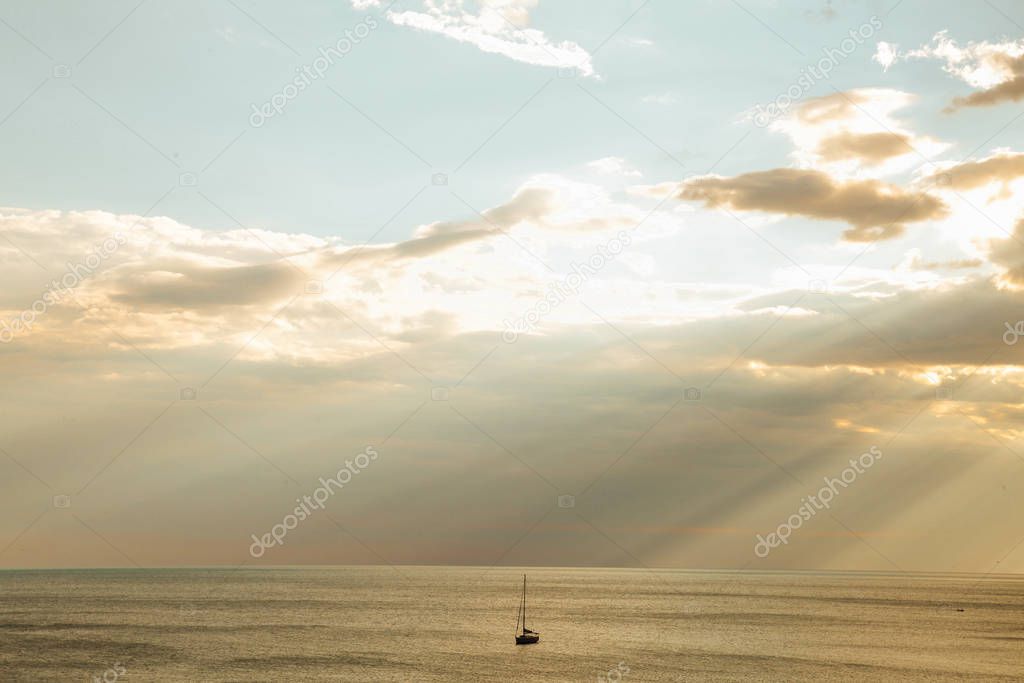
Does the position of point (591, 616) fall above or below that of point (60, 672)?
above

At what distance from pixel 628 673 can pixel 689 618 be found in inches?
3580

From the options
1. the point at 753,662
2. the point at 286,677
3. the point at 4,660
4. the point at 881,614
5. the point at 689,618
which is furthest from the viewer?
the point at 881,614

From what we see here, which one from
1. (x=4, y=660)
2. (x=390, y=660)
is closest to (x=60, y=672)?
(x=4, y=660)

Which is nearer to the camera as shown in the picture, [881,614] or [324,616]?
[324,616]

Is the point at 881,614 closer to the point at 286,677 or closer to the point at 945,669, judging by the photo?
the point at 945,669

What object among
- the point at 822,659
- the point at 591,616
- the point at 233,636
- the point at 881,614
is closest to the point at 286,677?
the point at 233,636

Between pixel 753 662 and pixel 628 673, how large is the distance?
19.5 meters

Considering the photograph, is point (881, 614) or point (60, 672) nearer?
point (60, 672)

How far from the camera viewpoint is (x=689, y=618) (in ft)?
577

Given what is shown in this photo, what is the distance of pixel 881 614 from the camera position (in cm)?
19600

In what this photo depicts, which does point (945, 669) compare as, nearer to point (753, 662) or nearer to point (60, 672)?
point (753, 662)

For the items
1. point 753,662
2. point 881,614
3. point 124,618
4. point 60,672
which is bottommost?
point 60,672

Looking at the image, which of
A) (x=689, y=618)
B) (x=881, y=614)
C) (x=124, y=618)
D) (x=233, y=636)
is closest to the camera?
(x=233, y=636)

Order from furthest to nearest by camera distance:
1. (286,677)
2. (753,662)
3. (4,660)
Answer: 1. (753,662)
2. (4,660)
3. (286,677)
